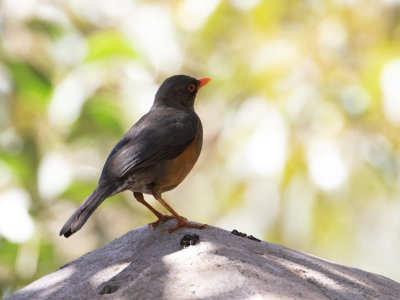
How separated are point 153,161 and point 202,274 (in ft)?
4.63

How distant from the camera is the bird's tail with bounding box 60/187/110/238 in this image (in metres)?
4.27

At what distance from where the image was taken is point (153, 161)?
15.9 ft

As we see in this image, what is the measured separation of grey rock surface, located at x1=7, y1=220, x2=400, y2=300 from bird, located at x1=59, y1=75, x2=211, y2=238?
11.3 inches

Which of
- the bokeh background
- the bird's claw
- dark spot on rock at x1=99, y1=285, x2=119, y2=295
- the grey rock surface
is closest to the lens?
the grey rock surface

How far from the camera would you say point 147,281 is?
144 inches

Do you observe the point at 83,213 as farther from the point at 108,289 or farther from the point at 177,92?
the point at 177,92

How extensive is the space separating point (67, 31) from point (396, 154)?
14.7 feet

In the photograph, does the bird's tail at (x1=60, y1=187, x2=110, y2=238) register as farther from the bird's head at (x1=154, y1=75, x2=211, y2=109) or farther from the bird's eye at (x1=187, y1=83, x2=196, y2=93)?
the bird's eye at (x1=187, y1=83, x2=196, y2=93)

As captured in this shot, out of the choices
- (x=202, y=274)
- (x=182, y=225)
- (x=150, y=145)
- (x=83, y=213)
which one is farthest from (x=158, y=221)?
(x=202, y=274)

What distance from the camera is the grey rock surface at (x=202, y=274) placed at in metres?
3.50

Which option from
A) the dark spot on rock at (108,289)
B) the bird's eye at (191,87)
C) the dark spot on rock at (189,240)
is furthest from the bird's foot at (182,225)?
the bird's eye at (191,87)

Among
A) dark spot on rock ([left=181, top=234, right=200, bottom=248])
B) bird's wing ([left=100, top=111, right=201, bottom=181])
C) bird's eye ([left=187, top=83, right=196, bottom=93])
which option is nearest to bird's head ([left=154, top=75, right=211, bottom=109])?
bird's eye ([left=187, top=83, right=196, bottom=93])

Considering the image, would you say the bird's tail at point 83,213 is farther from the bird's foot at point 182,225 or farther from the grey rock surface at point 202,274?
the bird's foot at point 182,225

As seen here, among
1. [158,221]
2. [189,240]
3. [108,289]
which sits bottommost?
[108,289]
